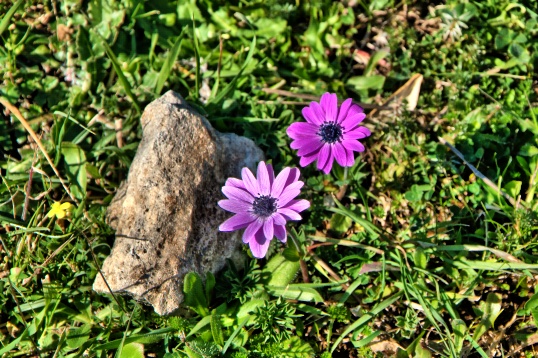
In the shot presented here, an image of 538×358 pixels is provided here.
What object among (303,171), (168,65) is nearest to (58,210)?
(168,65)

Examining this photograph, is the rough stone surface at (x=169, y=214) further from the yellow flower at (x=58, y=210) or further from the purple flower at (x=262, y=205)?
the purple flower at (x=262, y=205)

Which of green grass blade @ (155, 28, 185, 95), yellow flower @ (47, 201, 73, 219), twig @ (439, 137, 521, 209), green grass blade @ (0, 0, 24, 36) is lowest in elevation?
twig @ (439, 137, 521, 209)

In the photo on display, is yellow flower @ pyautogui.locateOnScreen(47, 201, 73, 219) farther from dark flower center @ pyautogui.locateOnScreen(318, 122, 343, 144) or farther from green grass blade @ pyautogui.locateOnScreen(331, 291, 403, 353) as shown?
green grass blade @ pyautogui.locateOnScreen(331, 291, 403, 353)

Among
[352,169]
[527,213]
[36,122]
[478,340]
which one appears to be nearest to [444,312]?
[478,340]

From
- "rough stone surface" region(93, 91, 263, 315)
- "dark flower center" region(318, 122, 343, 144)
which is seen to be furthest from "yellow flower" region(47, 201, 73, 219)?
"dark flower center" region(318, 122, 343, 144)

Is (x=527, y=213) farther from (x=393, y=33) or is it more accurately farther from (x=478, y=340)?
(x=393, y=33)
